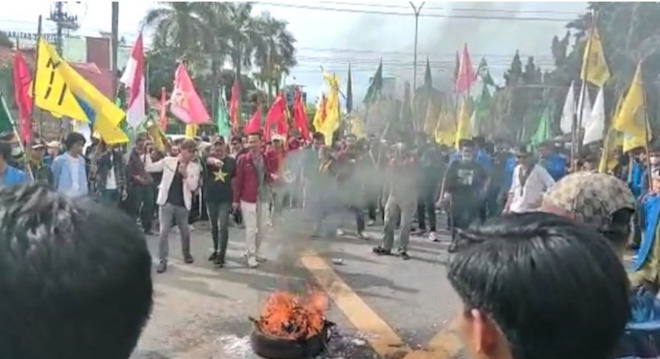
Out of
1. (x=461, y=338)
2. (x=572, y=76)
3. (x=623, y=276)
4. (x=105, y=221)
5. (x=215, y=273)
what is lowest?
(x=215, y=273)

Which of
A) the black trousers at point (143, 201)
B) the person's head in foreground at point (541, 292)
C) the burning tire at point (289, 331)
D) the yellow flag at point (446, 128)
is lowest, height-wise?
the burning tire at point (289, 331)

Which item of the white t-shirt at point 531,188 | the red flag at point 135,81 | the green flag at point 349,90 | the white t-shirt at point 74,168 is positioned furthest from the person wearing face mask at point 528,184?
the green flag at point 349,90

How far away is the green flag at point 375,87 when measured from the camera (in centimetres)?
2277

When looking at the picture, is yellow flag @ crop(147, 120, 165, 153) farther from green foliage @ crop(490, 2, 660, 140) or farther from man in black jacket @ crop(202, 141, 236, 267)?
green foliage @ crop(490, 2, 660, 140)

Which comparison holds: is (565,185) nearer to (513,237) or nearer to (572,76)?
(513,237)

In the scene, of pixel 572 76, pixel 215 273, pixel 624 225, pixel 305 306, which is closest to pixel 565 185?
pixel 624 225

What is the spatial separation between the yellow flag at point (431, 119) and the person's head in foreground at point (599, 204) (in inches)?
674

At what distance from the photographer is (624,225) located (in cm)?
244

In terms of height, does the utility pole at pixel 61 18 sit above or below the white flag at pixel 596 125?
above

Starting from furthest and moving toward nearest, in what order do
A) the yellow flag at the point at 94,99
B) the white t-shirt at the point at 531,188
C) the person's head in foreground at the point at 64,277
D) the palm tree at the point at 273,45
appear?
1. the palm tree at the point at 273,45
2. the white t-shirt at the point at 531,188
3. the yellow flag at the point at 94,99
4. the person's head in foreground at the point at 64,277

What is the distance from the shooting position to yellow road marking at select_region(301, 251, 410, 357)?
604 cm

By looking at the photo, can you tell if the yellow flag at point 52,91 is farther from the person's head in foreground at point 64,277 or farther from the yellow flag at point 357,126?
the yellow flag at point 357,126

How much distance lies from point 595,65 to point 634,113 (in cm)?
166

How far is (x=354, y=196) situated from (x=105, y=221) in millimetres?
11932
